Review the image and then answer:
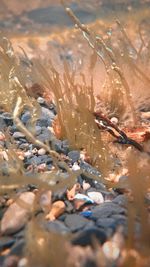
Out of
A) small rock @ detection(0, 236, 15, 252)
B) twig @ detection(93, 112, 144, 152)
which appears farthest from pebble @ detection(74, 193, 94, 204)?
twig @ detection(93, 112, 144, 152)

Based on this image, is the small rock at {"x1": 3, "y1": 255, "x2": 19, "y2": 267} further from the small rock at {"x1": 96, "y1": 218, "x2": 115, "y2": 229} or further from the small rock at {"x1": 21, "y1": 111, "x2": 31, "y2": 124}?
the small rock at {"x1": 21, "y1": 111, "x2": 31, "y2": 124}

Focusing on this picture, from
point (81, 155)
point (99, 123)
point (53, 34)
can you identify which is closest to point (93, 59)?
point (99, 123)

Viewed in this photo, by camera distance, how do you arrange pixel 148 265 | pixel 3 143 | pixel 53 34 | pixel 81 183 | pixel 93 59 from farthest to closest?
pixel 53 34 < pixel 93 59 < pixel 3 143 < pixel 81 183 < pixel 148 265

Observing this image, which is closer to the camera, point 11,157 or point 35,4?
point 11,157

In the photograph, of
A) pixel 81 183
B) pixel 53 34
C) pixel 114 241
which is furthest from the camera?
pixel 53 34

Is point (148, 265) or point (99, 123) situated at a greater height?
point (99, 123)

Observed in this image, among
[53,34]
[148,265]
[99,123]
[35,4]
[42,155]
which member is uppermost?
[35,4]

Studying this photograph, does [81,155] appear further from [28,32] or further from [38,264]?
[28,32]

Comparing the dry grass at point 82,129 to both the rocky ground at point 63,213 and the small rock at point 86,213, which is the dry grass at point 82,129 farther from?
the small rock at point 86,213

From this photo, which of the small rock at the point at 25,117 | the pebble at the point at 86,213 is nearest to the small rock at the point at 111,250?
the pebble at the point at 86,213
